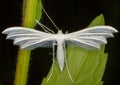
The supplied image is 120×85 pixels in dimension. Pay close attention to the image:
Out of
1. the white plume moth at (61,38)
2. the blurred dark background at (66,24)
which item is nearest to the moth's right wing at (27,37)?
the white plume moth at (61,38)

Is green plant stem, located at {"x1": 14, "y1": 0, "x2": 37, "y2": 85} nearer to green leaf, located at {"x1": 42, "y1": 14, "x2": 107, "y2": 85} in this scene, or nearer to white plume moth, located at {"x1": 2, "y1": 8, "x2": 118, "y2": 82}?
white plume moth, located at {"x1": 2, "y1": 8, "x2": 118, "y2": 82}

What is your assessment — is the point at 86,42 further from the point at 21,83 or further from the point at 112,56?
the point at 112,56

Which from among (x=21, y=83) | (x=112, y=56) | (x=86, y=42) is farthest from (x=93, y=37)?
(x=112, y=56)

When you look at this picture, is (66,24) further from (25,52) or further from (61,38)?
(25,52)

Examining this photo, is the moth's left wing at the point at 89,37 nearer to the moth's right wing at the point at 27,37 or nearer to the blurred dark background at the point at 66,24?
the moth's right wing at the point at 27,37

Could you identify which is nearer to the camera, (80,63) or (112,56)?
(80,63)
